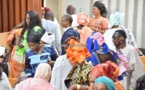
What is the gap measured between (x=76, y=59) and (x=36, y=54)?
3.58 feet

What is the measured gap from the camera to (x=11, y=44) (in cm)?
656

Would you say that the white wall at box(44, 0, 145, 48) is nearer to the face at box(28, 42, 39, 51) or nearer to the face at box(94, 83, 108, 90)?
the face at box(28, 42, 39, 51)

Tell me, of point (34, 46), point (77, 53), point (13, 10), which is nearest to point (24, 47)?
point (34, 46)

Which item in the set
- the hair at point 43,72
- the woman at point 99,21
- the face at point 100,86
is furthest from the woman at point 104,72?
the woman at point 99,21

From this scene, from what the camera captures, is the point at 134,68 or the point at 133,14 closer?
the point at 134,68

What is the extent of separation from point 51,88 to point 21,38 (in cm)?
218

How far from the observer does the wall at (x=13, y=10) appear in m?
7.66

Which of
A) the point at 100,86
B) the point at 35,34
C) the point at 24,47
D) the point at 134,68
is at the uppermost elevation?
the point at 35,34

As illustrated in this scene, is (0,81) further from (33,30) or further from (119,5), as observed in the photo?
(119,5)

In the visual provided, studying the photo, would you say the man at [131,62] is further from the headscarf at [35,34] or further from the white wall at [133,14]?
the white wall at [133,14]

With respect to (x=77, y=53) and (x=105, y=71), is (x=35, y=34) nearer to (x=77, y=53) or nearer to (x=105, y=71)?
(x=77, y=53)

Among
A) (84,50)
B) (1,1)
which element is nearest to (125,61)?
(84,50)

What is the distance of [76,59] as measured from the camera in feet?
13.2

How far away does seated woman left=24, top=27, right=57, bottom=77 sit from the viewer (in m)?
4.95
